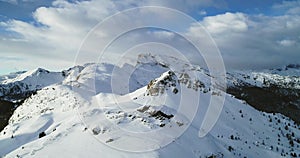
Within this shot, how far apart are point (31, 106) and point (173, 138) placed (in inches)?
1602

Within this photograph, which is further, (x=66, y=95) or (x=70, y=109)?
(x=66, y=95)

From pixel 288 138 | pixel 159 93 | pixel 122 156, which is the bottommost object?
pixel 288 138

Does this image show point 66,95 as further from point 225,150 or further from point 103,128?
point 225,150

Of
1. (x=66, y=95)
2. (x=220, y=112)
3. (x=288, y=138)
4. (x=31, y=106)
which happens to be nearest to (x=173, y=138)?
(x=220, y=112)

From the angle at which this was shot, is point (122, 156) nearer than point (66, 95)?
Yes

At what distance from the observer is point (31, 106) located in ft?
161

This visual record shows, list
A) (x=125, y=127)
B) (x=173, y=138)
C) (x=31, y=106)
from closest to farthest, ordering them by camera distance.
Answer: (x=173, y=138)
(x=125, y=127)
(x=31, y=106)

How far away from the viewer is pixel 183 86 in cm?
3183

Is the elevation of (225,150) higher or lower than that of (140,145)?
lower

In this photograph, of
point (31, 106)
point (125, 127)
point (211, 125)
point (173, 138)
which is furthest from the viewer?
point (31, 106)

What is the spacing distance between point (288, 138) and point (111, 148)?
21.1 meters

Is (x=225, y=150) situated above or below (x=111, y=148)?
below

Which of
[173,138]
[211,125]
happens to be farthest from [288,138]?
[173,138]

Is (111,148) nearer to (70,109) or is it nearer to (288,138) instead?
(288,138)
